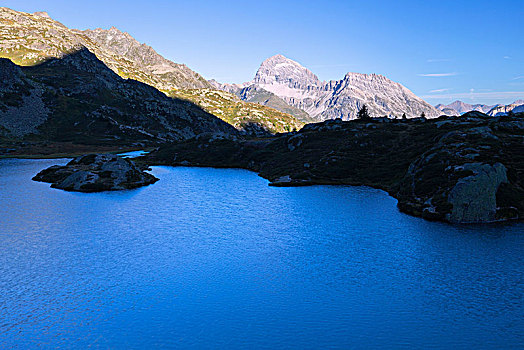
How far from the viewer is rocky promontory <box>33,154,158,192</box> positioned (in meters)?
102

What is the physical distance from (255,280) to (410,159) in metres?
80.0

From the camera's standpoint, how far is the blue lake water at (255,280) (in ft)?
101

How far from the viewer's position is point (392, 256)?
49.0 metres

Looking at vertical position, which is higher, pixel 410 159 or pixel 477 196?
pixel 410 159

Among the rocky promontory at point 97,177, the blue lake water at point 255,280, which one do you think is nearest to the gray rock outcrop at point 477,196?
the blue lake water at point 255,280

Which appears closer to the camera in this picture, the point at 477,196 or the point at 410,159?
the point at 477,196

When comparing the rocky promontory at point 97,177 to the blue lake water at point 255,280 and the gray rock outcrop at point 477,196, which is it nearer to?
the blue lake water at point 255,280

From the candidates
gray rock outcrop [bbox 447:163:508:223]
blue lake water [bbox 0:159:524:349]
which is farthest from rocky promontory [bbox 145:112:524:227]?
blue lake water [bbox 0:159:524:349]

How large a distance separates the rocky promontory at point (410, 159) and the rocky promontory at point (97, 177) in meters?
45.5

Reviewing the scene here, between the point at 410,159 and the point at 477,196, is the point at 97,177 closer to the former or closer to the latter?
the point at 410,159

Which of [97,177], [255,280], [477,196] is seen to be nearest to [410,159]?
[477,196]

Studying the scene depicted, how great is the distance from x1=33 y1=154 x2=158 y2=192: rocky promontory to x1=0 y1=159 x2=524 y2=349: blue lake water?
2468 cm

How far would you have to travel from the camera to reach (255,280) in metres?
41.4

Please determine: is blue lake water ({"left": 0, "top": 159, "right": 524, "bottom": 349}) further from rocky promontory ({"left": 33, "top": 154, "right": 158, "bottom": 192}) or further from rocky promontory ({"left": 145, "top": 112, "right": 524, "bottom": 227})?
rocky promontory ({"left": 33, "top": 154, "right": 158, "bottom": 192})
